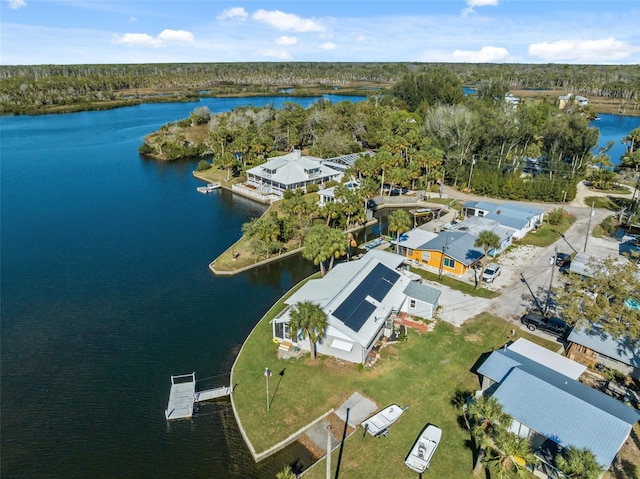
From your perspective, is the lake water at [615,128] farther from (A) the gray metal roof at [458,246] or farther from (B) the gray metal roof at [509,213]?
(A) the gray metal roof at [458,246]

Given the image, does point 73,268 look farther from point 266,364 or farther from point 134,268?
point 266,364

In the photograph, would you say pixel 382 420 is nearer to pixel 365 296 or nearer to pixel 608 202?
pixel 365 296

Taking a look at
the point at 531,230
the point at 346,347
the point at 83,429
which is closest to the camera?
the point at 83,429

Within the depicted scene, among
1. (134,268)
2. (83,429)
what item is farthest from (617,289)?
(134,268)

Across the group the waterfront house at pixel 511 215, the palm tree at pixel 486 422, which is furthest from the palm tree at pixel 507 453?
the waterfront house at pixel 511 215

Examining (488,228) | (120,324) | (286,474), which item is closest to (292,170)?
(488,228)

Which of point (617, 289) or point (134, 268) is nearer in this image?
point (617, 289)
